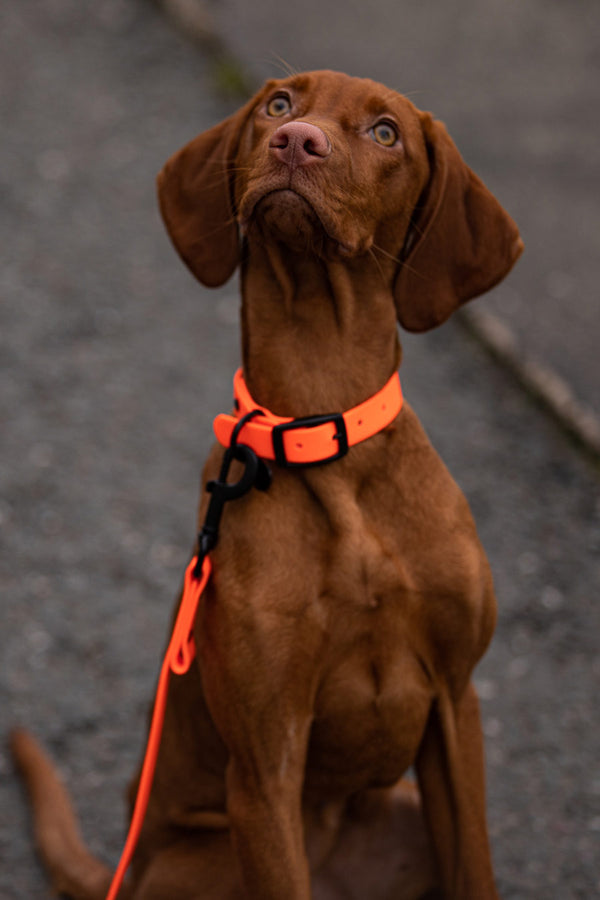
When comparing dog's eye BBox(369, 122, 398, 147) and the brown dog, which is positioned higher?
dog's eye BBox(369, 122, 398, 147)

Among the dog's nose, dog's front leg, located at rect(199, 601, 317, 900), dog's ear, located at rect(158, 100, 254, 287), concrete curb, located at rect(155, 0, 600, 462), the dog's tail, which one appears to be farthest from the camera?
concrete curb, located at rect(155, 0, 600, 462)

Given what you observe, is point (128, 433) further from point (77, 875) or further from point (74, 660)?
point (77, 875)

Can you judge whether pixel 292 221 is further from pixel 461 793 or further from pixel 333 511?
pixel 461 793

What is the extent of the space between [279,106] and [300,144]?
31 centimetres

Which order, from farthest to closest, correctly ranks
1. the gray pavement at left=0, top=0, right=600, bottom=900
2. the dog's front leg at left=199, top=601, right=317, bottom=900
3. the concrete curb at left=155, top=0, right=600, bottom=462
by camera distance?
the concrete curb at left=155, top=0, right=600, bottom=462 < the gray pavement at left=0, top=0, right=600, bottom=900 < the dog's front leg at left=199, top=601, right=317, bottom=900

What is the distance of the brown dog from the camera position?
7.26 ft

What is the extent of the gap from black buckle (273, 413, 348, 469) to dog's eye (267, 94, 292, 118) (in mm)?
683

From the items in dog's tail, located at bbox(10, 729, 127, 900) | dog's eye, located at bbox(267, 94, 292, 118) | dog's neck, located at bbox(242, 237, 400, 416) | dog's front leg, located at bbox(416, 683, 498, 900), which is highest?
dog's eye, located at bbox(267, 94, 292, 118)

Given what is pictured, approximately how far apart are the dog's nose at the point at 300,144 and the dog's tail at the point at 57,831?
203 cm

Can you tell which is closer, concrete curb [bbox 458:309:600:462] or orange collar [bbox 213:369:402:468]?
orange collar [bbox 213:369:402:468]

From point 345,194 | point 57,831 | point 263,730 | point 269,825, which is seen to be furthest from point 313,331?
point 57,831

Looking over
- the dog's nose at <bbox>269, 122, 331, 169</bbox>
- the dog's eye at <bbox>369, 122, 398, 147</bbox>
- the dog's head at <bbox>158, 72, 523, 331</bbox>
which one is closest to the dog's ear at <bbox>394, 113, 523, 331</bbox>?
the dog's head at <bbox>158, 72, 523, 331</bbox>

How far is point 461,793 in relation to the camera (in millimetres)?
2529

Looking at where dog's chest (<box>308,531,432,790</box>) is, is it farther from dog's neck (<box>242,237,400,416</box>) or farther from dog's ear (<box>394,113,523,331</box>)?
dog's ear (<box>394,113,523,331</box>)
